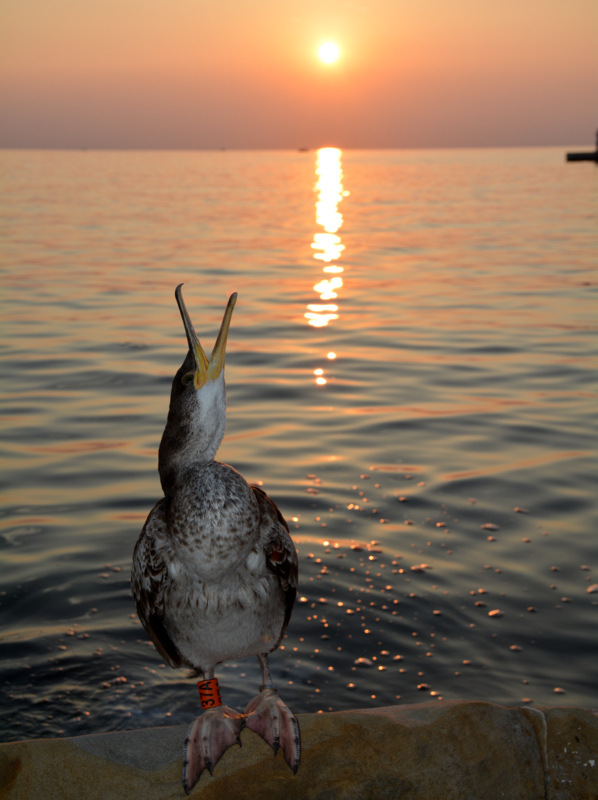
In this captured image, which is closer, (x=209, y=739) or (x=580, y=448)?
(x=209, y=739)

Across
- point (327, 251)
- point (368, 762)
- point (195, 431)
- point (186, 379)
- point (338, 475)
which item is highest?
point (327, 251)

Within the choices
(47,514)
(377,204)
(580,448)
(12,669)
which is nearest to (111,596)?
(12,669)

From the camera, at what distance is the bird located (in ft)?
12.9

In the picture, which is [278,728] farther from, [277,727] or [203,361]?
[203,361]

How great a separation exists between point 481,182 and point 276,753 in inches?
2680

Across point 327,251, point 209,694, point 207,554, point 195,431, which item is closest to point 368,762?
point 209,694

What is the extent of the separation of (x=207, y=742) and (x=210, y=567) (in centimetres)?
72

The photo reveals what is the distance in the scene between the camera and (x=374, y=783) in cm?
392

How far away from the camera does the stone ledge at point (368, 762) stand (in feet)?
12.7

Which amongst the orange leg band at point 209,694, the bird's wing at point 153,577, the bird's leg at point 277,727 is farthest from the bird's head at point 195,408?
the bird's leg at point 277,727

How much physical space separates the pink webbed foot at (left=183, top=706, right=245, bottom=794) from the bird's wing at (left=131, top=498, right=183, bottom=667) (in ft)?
1.47

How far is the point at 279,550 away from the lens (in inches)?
167

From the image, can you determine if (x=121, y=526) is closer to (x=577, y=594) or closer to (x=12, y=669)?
(x=12, y=669)

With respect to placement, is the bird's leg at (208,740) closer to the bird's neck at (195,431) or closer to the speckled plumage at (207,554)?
the speckled plumage at (207,554)
